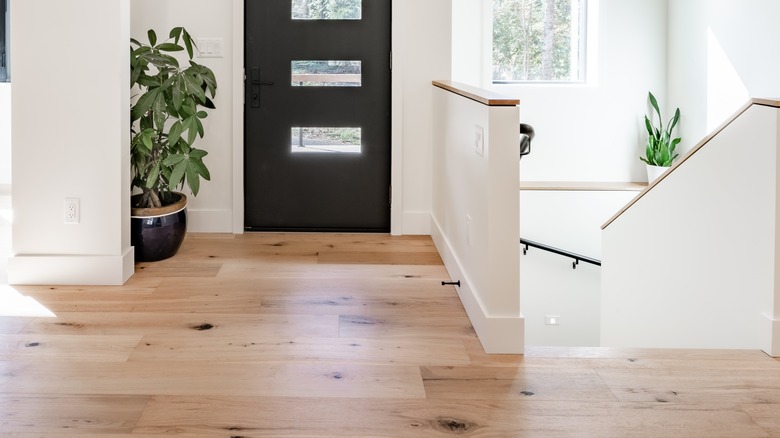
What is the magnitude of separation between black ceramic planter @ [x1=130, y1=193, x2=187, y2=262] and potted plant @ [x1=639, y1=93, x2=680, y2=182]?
3416 millimetres

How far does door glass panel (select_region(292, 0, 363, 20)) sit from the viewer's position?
496 centimetres

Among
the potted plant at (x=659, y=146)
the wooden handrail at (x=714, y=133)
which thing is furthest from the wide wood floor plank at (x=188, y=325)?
the potted plant at (x=659, y=146)

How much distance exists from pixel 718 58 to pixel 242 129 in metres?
3.16

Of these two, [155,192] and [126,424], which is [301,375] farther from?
[155,192]

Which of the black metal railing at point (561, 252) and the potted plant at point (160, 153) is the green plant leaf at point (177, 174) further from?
the black metal railing at point (561, 252)

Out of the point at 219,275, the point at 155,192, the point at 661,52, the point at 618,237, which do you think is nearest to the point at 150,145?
the point at 155,192

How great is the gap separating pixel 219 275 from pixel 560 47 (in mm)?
3554

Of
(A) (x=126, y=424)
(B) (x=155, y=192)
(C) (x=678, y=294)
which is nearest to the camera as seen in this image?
(A) (x=126, y=424)

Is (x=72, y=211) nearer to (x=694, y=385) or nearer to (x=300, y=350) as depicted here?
(x=300, y=350)

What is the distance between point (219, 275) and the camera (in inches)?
157

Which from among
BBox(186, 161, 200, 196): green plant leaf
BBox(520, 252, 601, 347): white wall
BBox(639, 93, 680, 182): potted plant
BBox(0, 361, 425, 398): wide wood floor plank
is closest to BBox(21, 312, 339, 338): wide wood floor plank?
BBox(0, 361, 425, 398): wide wood floor plank

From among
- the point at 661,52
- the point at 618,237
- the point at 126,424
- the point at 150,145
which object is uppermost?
the point at 661,52

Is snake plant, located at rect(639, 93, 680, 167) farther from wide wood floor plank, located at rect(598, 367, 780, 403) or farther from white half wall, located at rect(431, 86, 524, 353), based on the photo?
wide wood floor plank, located at rect(598, 367, 780, 403)

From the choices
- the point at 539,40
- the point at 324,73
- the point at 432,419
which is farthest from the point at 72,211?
the point at 539,40
